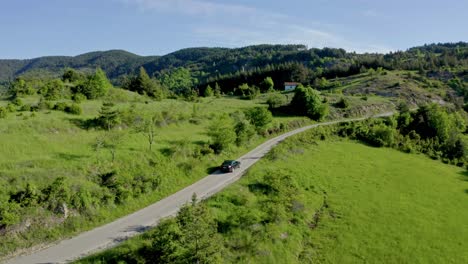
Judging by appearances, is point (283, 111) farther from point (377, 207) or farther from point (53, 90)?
point (53, 90)

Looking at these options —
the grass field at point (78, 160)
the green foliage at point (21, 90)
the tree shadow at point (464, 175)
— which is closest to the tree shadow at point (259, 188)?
the grass field at point (78, 160)

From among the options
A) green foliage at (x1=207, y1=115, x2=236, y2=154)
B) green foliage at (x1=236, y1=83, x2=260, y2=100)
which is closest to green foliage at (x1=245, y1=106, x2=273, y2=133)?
green foliage at (x1=207, y1=115, x2=236, y2=154)

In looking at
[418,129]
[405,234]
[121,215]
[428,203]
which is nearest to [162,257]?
[121,215]

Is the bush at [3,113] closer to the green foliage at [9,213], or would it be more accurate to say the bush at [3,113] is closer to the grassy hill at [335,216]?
the green foliage at [9,213]

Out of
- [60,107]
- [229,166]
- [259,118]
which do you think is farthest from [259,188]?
[60,107]

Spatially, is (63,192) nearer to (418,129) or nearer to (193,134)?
(193,134)

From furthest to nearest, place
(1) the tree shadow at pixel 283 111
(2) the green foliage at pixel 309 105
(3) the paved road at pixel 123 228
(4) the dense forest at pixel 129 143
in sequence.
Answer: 1. (2) the green foliage at pixel 309 105
2. (1) the tree shadow at pixel 283 111
3. (4) the dense forest at pixel 129 143
4. (3) the paved road at pixel 123 228
